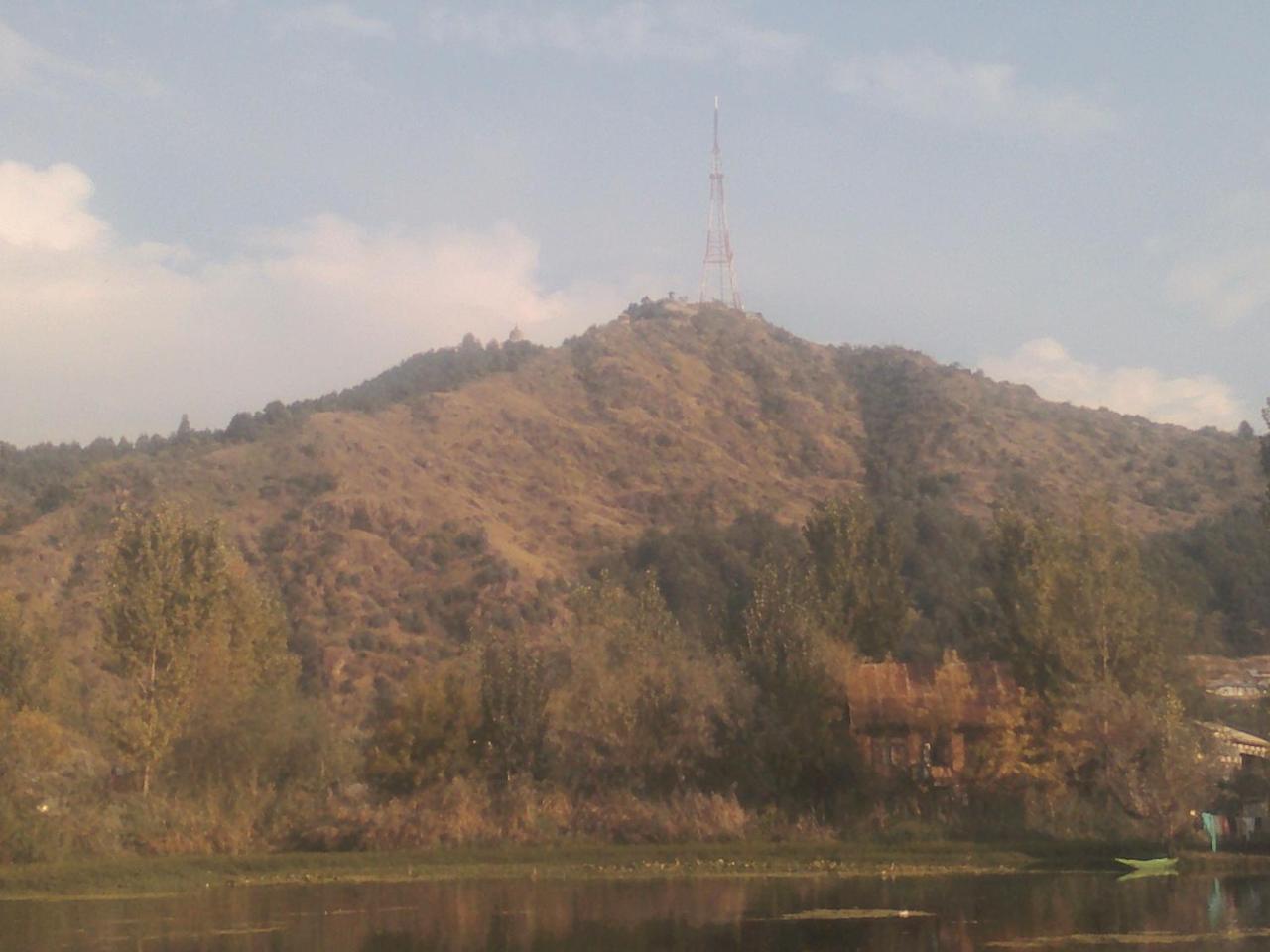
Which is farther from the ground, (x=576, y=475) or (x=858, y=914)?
(x=576, y=475)

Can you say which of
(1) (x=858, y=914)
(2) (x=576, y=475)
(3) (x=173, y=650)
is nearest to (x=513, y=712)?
(3) (x=173, y=650)

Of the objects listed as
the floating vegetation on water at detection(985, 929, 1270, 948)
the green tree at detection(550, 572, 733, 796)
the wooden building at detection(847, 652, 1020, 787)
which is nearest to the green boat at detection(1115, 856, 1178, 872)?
the wooden building at detection(847, 652, 1020, 787)

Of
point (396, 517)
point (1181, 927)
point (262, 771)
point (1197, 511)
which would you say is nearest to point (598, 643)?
point (262, 771)

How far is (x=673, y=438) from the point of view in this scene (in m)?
127

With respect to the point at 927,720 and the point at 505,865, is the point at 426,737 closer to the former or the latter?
the point at 505,865

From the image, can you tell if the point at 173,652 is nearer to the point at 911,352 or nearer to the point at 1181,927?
the point at 1181,927

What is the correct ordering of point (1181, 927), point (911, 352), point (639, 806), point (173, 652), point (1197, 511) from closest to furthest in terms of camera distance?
point (1181, 927)
point (639, 806)
point (173, 652)
point (1197, 511)
point (911, 352)

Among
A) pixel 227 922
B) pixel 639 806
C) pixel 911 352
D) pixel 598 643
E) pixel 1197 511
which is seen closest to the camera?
pixel 227 922

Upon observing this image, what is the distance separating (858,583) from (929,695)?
905 cm

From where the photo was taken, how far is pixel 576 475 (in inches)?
4673

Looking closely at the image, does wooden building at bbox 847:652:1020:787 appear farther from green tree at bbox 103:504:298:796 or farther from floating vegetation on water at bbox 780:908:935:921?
green tree at bbox 103:504:298:796

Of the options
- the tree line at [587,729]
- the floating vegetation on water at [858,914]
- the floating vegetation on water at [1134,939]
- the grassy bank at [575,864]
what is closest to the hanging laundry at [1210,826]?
the tree line at [587,729]

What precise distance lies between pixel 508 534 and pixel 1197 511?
57306mm

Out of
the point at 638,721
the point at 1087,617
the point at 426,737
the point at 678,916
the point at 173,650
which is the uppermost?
the point at 1087,617
